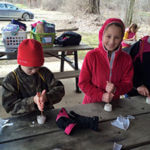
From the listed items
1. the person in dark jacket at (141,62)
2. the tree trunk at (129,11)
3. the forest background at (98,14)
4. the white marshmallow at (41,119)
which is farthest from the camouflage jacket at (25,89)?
the tree trunk at (129,11)

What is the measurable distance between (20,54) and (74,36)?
254cm

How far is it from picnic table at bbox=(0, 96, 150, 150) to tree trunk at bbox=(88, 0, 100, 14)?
11.9m

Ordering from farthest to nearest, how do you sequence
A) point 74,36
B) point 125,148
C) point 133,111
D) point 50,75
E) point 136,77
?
1. point 74,36
2. point 136,77
3. point 50,75
4. point 133,111
5. point 125,148

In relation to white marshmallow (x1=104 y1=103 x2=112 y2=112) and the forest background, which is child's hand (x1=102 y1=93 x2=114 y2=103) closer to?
white marshmallow (x1=104 y1=103 x2=112 y2=112)

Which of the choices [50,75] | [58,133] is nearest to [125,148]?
[58,133]

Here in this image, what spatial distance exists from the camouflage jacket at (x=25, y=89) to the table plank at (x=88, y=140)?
0.94 ft

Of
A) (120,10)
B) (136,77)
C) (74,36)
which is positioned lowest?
(136,77)

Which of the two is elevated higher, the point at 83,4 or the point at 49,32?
the point at 83,4

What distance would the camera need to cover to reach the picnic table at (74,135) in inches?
39.9

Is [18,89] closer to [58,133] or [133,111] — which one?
[58,133]

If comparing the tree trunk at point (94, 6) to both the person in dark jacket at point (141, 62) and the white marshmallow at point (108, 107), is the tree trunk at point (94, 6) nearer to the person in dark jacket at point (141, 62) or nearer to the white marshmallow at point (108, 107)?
the person in dark jacket at point (141, 62)

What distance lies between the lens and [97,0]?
12.1 meters

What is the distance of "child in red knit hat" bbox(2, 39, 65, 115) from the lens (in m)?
1.26

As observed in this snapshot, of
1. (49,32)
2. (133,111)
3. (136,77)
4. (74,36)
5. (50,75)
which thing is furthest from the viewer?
(74,36)
